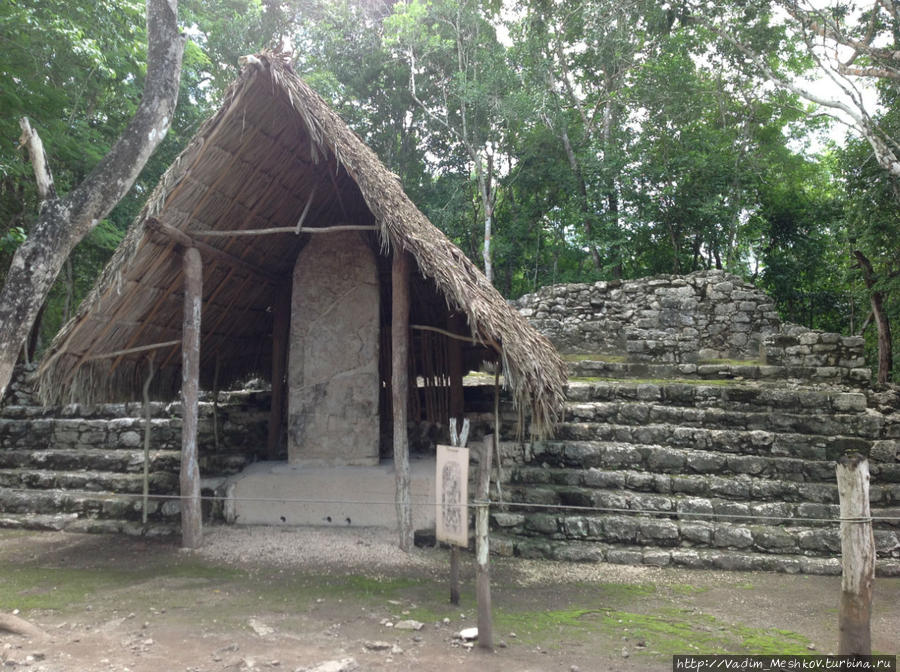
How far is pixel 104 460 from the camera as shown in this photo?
22.6 ft

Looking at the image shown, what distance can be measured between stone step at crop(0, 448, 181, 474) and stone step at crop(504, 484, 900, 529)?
3690mm

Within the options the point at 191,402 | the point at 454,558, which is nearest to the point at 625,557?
the point at 454,558

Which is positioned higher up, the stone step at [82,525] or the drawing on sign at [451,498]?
the drawing on sign at [451,498]

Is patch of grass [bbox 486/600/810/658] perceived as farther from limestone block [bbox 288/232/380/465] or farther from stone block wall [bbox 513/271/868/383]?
stone block wall [bbox 513/271/868/383]

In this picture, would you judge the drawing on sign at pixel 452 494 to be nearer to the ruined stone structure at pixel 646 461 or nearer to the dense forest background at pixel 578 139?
the ruined stone structure at pixel 646 461

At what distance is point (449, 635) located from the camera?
136 inches

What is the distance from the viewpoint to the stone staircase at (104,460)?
601cm

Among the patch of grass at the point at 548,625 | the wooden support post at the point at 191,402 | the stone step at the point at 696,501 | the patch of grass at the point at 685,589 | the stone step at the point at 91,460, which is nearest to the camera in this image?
the patch of grass at the point at 548,625

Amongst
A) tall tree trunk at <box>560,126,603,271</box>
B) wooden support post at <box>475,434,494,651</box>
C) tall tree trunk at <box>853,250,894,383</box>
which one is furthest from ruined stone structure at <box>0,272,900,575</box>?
tall tree trunk at <box>560,126,603,271</box>

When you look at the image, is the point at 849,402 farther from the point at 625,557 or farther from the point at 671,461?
the point at 625,557

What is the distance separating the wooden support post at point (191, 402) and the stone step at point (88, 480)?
126 centimetres

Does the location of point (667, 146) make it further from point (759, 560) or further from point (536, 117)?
point (759, 560)

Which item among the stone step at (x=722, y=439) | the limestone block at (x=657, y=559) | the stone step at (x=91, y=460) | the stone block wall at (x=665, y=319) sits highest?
the stone block wall at (x=665, y=319)

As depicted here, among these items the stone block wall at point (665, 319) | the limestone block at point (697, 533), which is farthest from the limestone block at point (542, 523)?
the stone block wall at point (665, 319)
